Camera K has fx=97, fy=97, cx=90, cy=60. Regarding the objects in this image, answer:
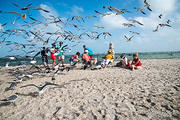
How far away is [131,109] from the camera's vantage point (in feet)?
8.14

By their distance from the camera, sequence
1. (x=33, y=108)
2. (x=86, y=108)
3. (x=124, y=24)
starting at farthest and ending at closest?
(x=124, y=24), (x=33, y=108), (x=86, y=108)

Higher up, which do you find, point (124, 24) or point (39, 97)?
point (124, 24)

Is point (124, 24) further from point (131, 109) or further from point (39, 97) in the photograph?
point (39, 97)

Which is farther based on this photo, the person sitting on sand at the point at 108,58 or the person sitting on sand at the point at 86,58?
the person sitting on sand at the point at 108,58

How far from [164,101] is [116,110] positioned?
140cm

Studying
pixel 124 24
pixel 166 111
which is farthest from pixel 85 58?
pixel 166 111

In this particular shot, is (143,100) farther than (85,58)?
No

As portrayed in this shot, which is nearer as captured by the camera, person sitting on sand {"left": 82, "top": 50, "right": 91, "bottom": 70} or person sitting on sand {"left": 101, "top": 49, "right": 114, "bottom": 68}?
person sitting on sand {"left": 82, "top": 50, "right": 91, "bottom": 70}

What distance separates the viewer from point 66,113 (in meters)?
2.54

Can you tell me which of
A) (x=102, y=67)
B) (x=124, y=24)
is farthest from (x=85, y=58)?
(x=124, y=24)

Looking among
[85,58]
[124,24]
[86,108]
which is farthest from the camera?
[85,58]

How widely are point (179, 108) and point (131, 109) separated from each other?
112cm

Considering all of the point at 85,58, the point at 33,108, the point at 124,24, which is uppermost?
the point at 124,24

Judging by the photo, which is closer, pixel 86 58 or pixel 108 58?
pixel 86 58
